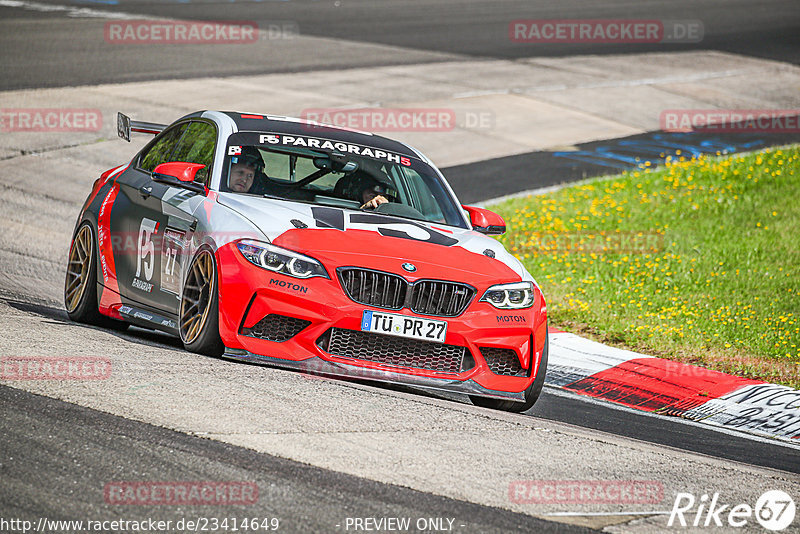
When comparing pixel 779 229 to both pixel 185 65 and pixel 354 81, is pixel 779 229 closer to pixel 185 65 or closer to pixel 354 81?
pixel 354 81

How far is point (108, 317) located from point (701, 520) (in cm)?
496

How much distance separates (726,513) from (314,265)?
273cm

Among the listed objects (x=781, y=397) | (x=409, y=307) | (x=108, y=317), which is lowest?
(x=781, y=397)

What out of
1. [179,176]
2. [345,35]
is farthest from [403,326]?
[345,35]

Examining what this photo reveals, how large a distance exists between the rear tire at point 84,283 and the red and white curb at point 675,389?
355 centimetres

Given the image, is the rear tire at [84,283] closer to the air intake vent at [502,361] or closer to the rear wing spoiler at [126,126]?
the rear wing spoiler at [126,126]

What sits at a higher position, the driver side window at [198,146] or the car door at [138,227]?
the driver side window at [198,146]

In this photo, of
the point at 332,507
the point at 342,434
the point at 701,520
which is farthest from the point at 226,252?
the point at 701,520

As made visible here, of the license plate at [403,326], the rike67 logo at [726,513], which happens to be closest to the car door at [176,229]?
the license plate at [403,326]

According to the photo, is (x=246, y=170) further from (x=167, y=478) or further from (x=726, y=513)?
(x=726, y=513)

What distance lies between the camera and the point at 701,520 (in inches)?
199

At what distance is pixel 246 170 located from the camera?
7754 mm

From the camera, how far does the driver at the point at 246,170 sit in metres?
7.65

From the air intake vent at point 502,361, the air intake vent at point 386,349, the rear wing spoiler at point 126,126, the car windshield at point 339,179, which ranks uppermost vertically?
the rear wing spoiler at point 126,126
